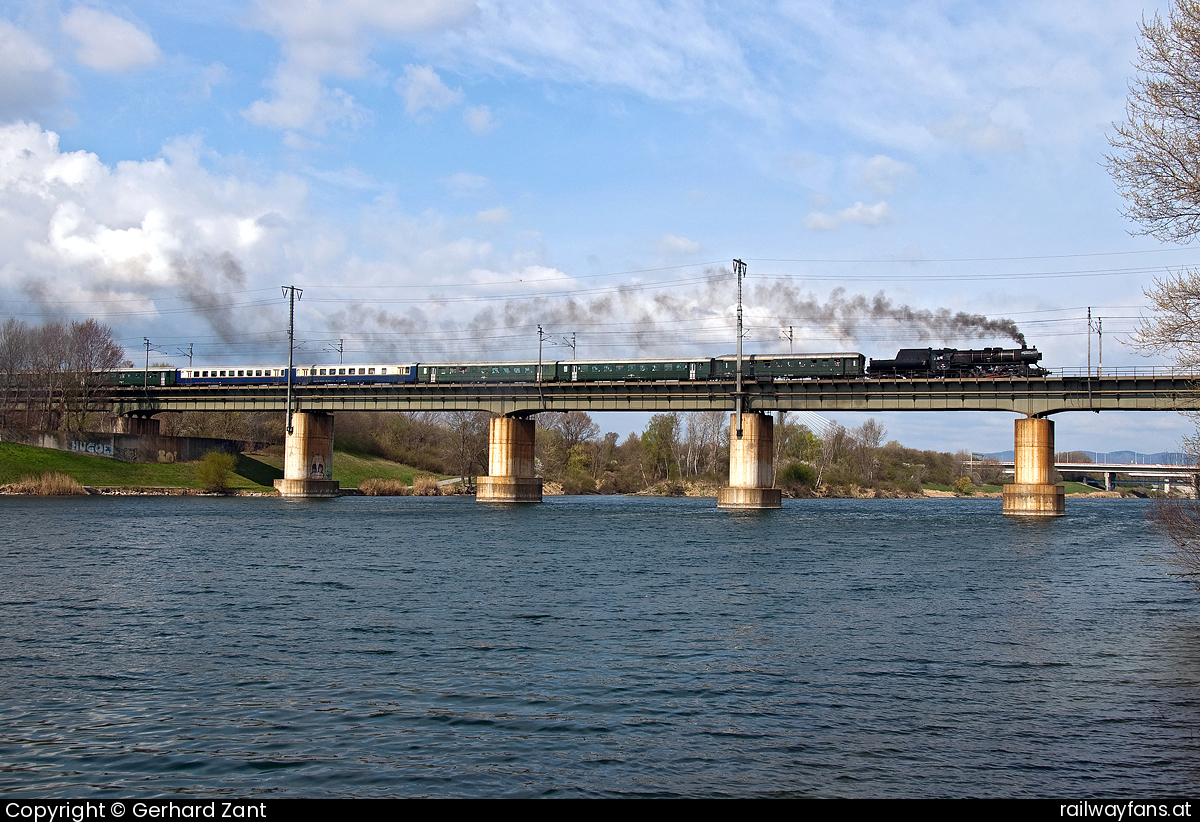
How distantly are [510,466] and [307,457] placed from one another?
23119 mm

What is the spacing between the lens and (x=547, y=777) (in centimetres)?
1351

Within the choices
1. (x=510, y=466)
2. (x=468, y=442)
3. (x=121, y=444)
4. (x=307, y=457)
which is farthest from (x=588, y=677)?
(x=468, y=442)

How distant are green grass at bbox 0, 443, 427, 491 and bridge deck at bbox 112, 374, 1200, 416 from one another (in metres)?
7.90

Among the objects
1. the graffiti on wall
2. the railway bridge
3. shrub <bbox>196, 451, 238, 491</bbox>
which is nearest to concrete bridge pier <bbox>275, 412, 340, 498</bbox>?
the railway bridge

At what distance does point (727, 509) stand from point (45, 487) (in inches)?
2579

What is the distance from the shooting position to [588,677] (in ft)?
63.8

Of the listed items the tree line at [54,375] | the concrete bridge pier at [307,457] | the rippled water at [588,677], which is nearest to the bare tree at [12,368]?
the tree line at [54,375]

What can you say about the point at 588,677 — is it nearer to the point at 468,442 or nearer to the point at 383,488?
the point at 383,488

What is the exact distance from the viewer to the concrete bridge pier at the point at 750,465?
89.7 m

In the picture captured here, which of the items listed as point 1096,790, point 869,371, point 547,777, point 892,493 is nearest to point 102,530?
point 547,777

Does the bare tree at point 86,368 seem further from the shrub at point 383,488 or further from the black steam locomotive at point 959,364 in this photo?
the black steam locomotive at point 959,364

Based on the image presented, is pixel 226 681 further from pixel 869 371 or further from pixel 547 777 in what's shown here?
pixel 869 371

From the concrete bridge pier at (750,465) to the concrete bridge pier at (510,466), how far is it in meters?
22.0

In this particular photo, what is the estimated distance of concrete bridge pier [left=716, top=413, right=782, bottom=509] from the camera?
294ft
